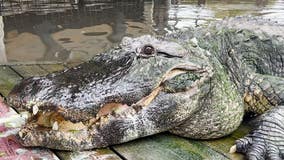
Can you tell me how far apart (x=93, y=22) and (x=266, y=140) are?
561cm

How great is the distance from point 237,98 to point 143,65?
73cm

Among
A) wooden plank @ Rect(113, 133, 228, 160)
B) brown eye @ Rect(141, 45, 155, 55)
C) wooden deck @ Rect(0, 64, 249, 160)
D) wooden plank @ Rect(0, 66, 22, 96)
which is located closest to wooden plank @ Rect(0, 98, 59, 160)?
wooden deck @ Rect(0, 64, 249, 160)

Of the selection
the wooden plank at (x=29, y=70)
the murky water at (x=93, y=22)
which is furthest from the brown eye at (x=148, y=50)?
the murky water at (x=93, y=22)

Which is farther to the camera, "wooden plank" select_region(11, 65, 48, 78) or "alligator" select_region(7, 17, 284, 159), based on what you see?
"wooden plank" select_region(11, 65, 48, 78)

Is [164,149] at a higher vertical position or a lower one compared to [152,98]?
lower

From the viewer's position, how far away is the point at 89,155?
2217 mm

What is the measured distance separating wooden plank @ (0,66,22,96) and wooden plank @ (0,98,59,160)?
0.54 meters

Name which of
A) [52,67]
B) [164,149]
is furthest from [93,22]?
Answer: [164,149]

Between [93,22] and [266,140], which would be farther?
[93,22]

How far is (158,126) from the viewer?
234cm

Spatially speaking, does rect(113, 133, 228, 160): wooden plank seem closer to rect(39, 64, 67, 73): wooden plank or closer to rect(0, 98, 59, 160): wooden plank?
rect(0, 98, 59, 160): wooden plank

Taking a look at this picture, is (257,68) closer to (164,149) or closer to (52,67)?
(164,149)

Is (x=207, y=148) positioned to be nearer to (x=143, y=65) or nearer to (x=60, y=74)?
(x=143, y=65)

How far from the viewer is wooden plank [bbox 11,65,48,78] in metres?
3.68
